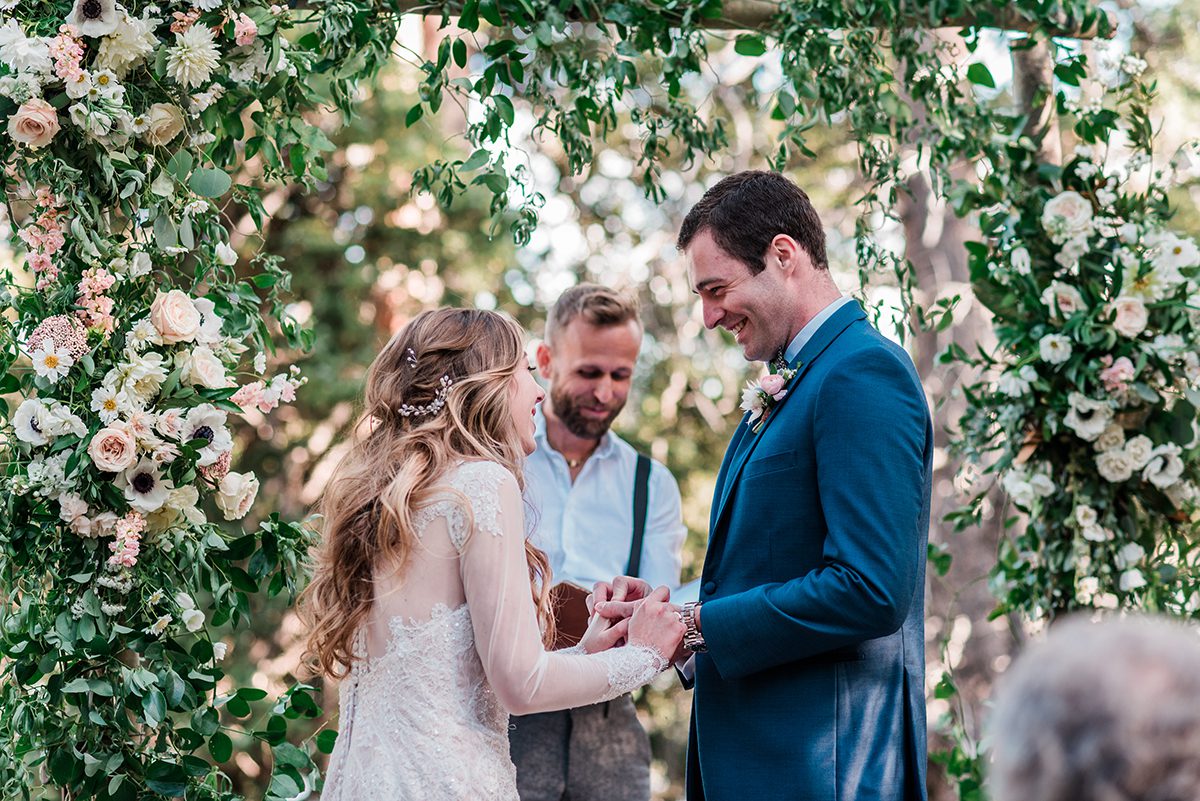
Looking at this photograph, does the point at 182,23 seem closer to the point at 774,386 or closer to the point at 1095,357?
the point at 774,386

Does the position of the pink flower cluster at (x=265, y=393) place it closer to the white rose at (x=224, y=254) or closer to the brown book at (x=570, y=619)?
the white rose at (x=224, y=254)

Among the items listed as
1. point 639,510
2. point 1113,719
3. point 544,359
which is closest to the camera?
point 1113,719

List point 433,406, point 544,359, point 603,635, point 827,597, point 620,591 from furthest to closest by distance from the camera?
1. point 544,359
2. point 620,591
3. point 603,635
4. point 433,406
5. point 827,597

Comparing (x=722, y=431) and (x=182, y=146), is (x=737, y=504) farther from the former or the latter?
(x=722, y=431)

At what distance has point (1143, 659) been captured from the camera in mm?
1194

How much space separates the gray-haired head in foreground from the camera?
3.88 ft

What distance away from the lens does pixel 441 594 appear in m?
2.39

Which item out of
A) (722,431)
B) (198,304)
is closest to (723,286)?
(198,304)

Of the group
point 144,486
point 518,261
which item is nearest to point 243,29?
point 144,486

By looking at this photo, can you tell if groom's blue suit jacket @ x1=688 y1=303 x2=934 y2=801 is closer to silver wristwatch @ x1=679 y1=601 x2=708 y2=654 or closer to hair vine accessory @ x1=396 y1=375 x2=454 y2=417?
silver wristwatch @ x1=679 y1=601 x2=708 y2=654

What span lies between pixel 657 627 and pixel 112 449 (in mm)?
1171

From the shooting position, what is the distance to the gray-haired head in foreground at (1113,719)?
1.18 meters

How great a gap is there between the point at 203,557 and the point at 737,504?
1.15 metres

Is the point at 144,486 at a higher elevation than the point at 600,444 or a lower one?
higher
